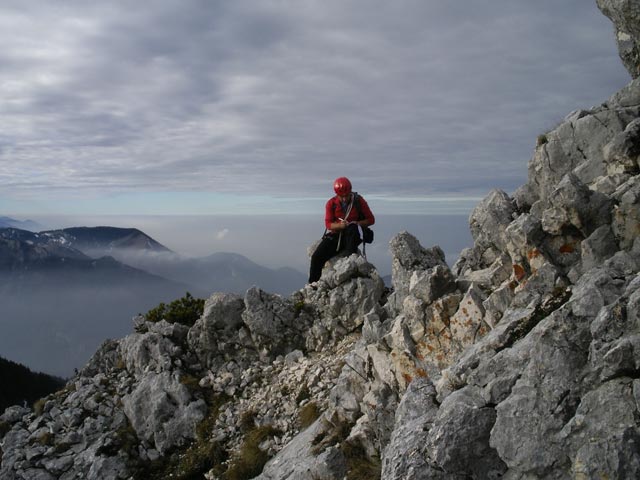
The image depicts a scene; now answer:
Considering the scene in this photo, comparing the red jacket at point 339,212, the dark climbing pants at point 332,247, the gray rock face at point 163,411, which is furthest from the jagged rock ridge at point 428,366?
the red jacket at point 339,212

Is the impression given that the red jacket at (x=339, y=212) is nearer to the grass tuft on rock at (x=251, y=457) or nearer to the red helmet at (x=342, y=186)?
the red helmet at (x=342, y=186)

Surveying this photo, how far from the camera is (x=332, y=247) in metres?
26.1

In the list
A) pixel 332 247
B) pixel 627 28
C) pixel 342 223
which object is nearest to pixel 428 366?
pixel 342 223

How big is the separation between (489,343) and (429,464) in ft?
10.7

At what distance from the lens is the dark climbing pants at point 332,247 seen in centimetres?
2569

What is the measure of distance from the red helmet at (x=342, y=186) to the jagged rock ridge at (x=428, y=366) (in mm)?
3798

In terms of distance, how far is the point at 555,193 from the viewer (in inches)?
535

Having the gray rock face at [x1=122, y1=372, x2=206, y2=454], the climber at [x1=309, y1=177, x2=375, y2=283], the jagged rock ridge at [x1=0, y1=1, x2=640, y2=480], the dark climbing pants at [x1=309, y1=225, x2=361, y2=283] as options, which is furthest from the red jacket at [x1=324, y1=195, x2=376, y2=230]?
the gray rock face at [x1=122, y1=372, x2=206, y2=454]

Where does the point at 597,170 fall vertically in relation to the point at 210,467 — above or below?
above

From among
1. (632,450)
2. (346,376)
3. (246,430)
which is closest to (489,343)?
(632,450)

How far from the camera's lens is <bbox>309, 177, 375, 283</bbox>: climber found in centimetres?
2481

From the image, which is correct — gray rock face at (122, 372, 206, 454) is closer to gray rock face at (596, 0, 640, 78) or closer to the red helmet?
the red helmet

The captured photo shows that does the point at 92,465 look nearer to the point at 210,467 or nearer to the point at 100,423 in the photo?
the point at 100,423

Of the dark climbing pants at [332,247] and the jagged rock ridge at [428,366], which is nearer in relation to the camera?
the jagged rock ridge at [428,366]
